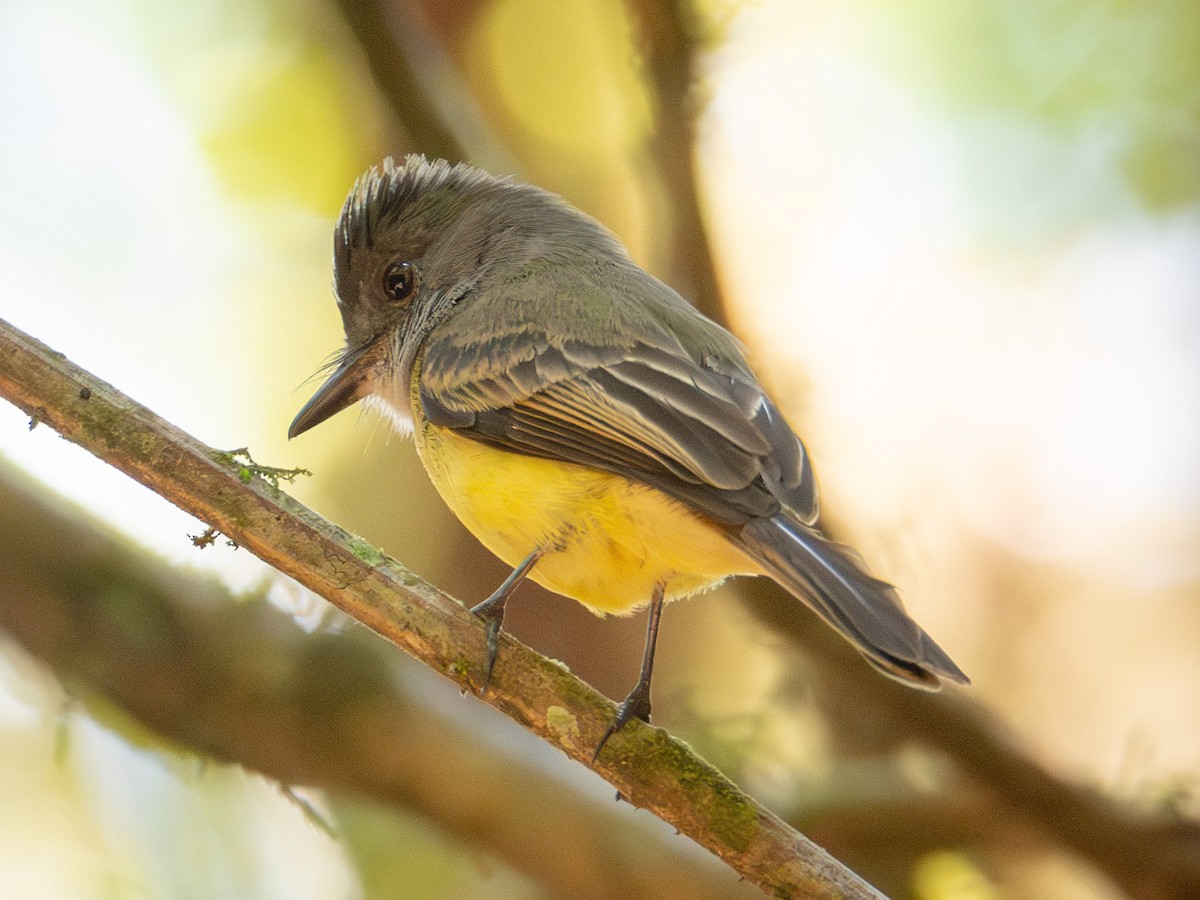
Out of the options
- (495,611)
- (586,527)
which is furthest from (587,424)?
(495,611)

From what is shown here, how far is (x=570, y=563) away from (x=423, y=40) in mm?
2325

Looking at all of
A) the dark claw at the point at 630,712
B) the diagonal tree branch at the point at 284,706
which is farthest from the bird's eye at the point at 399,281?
the dark claw at the point at 630,712

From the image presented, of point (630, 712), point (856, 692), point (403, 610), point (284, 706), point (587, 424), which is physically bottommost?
point (284, 706)

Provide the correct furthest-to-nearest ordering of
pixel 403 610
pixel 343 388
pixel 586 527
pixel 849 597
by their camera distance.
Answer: pixel 343 388 < pixel 586 527 < pixel 403 610 < pixel 849 597

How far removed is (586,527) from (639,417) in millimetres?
280

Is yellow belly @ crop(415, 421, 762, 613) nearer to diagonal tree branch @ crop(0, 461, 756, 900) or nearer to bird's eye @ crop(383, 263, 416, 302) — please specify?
diagonal tree branch @ crop(0, 461, 756, 900)

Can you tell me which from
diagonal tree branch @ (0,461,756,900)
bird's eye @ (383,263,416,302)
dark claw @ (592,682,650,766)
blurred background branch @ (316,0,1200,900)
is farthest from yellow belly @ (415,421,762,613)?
blurred background branch @ (316,0,1200,900)

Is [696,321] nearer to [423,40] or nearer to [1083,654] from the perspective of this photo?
[423,40]

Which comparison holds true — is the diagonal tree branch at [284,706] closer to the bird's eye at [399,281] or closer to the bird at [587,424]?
the bird at [587,424]

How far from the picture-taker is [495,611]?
2596mm

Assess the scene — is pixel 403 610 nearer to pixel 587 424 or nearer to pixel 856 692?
pixel 587 424

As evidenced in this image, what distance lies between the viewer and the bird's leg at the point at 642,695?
8.11 ft

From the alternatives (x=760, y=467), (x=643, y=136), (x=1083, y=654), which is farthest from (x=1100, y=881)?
(x=643, y=136)

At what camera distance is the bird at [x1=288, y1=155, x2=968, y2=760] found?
8.00ft
